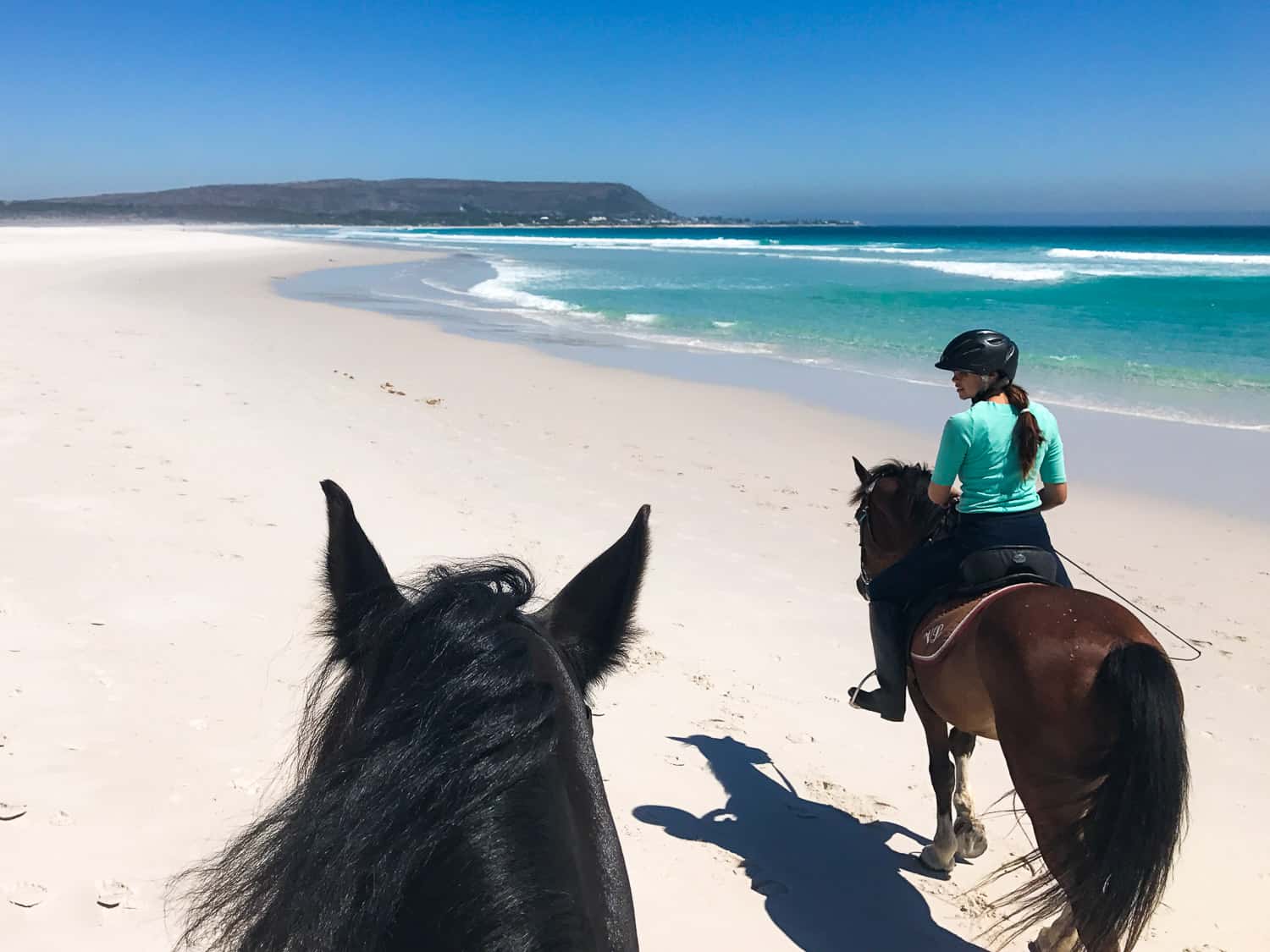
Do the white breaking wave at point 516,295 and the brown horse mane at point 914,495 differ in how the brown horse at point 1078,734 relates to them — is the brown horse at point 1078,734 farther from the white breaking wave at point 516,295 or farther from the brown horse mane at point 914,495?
the white breaking wave at point 516,295

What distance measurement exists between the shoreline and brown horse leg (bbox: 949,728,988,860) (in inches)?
219

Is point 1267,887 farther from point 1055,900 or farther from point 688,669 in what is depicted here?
point 688,669

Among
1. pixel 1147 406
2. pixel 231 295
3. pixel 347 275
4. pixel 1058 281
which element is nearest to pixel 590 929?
pixel 1147 406

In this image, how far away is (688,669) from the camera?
482 centimetres

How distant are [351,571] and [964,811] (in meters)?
3.16

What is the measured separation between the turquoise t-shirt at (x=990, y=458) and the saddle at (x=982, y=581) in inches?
7.5

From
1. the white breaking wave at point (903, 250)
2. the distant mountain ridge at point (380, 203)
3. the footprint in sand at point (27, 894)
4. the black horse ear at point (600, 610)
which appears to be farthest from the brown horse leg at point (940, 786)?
the distant mountain ridge at point (380, 203)

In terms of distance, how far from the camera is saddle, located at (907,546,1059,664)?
3257mm

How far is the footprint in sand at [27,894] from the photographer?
2.53 m

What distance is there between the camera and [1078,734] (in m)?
2.68

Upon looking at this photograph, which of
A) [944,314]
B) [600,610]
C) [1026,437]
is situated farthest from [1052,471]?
[944,314]

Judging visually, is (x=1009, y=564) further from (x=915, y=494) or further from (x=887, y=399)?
(x=887, y=399)

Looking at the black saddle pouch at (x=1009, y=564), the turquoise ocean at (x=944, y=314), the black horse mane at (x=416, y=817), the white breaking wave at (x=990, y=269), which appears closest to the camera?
the black horse mane at (x=416, y=817)

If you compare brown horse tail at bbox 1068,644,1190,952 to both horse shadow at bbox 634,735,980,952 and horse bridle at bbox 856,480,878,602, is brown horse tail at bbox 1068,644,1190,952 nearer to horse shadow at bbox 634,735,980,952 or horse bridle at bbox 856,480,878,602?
horse shadow at bbox 634,735,980,952
